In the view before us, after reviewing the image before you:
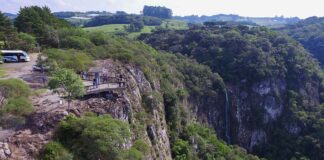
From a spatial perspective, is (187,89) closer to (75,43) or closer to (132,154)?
(75,43)

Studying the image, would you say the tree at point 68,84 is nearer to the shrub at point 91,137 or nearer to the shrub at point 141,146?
the shrub at point 91,137

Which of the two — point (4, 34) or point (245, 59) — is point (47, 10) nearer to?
point (4, 34)

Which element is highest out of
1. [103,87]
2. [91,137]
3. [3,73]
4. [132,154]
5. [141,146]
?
[3,73]

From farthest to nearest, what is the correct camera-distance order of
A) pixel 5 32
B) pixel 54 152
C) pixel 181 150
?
pixel 5 32
pixel 181 150
pixel 54 152

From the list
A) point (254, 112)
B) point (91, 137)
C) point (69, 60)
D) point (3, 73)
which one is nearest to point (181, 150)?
point (69, 60)

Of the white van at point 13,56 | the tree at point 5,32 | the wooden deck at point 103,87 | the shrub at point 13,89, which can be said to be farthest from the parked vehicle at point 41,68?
the tree at point 5,32

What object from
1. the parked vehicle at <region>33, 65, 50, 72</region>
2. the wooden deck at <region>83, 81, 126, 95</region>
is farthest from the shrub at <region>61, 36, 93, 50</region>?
the wooden deck at <region>83, 81, 126, 95</region>

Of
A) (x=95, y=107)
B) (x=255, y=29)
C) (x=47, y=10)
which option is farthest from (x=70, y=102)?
(x=255, y=29)

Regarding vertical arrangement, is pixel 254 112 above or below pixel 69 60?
below
